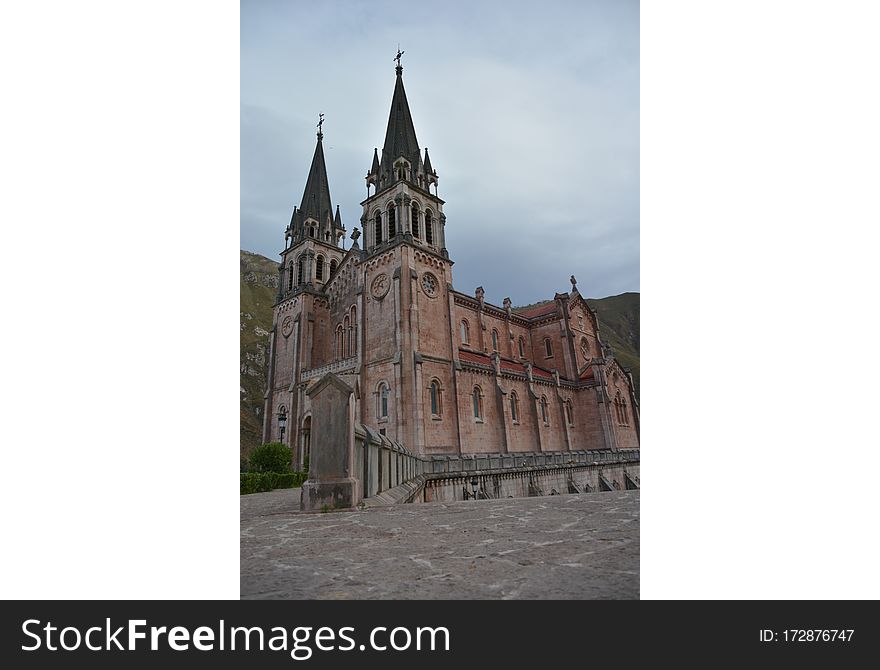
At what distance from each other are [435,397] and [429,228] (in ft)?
38.4

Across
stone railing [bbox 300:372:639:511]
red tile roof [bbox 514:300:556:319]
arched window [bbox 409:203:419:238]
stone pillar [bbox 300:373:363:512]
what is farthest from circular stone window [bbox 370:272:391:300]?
stone pillar [bbox 300:373:363:512]

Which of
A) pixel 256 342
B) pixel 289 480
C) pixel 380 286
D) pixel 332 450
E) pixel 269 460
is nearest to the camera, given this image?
pixel 332 450

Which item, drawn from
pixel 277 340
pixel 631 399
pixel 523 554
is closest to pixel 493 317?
pixel 631 399

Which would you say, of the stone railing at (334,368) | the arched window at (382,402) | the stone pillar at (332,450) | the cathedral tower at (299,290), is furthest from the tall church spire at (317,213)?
the stone pillar at (332,450)

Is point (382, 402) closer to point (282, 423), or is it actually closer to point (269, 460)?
point (269, 460)

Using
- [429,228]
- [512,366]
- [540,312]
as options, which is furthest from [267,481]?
[540,312]

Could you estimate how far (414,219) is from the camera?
30516mm

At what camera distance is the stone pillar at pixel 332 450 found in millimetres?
7754

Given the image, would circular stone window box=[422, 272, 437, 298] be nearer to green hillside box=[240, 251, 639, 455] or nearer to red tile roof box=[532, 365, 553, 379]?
red tile roof box=[532, 365, 553, 379]

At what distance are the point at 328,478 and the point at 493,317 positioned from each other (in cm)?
3053

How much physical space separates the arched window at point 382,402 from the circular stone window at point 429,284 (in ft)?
20.6

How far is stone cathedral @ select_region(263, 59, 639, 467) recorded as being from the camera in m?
26.6
